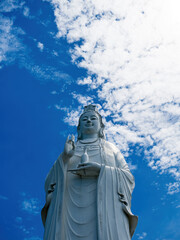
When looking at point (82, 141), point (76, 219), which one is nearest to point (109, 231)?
point (76, 219)

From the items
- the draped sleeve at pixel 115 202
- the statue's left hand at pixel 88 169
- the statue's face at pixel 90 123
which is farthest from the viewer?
the statue's face at pixel 90 123

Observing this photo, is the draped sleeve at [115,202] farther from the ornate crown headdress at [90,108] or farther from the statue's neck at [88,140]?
the ornate crown headdress at [90,108]

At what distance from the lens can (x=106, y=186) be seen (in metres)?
8.01

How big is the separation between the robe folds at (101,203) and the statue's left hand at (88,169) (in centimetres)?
14

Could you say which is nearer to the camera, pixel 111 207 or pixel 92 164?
pixel 111 207

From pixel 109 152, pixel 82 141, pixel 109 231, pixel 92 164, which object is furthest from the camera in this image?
pixel 82 141

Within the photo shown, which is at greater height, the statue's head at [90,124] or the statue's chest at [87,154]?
the statue's head at [90,124]

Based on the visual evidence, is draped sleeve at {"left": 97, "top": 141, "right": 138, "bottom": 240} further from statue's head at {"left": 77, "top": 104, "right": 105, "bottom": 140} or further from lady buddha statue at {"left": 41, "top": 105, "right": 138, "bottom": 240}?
statue's head at {"left": 77, "top": 104, "right": 105, "bottom": 140}

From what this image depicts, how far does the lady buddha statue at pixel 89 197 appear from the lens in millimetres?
7293

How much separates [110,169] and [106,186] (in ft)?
1.73

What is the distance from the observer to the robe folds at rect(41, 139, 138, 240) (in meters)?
7.25

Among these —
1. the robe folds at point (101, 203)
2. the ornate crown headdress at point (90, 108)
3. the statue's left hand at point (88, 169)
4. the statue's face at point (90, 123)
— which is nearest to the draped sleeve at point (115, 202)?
the robe folds at point (101, 203)

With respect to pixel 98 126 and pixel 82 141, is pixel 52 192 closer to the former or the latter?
pixel 82 141

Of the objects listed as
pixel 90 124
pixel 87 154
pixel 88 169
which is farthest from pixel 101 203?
pixel 90 124
